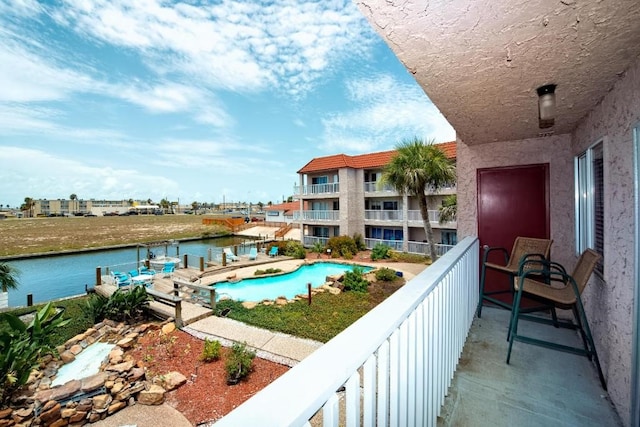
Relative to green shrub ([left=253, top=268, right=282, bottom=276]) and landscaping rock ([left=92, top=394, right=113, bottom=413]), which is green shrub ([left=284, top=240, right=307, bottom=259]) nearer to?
green shrub ([left=253, top=268, right=282, bottom=276])

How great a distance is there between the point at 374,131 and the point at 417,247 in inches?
585

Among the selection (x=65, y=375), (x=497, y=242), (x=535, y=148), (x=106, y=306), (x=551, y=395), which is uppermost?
(x=535, y=148)

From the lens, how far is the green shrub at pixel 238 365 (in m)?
5.07

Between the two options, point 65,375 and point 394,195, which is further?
point 394,195

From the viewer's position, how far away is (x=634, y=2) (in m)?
1.40

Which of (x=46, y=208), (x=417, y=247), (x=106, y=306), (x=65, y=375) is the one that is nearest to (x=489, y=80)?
(x=65, y=375)

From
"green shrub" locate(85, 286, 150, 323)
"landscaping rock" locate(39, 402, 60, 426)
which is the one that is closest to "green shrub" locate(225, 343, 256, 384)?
"landscaping rock" locate(39, 402, 60, 426)

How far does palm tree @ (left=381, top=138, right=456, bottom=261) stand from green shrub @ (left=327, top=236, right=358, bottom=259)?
22.8 feet

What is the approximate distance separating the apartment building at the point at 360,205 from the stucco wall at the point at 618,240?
16071mm

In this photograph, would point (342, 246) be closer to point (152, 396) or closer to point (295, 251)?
point (295, 251)

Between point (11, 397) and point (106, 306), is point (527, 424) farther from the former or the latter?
point (106, 306)

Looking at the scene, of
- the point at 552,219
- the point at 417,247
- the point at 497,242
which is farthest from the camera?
the point at 417,247

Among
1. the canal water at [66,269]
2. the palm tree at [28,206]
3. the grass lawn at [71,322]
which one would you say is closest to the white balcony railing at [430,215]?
the canal water at [66,269]

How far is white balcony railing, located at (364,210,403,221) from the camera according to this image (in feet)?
62.7
